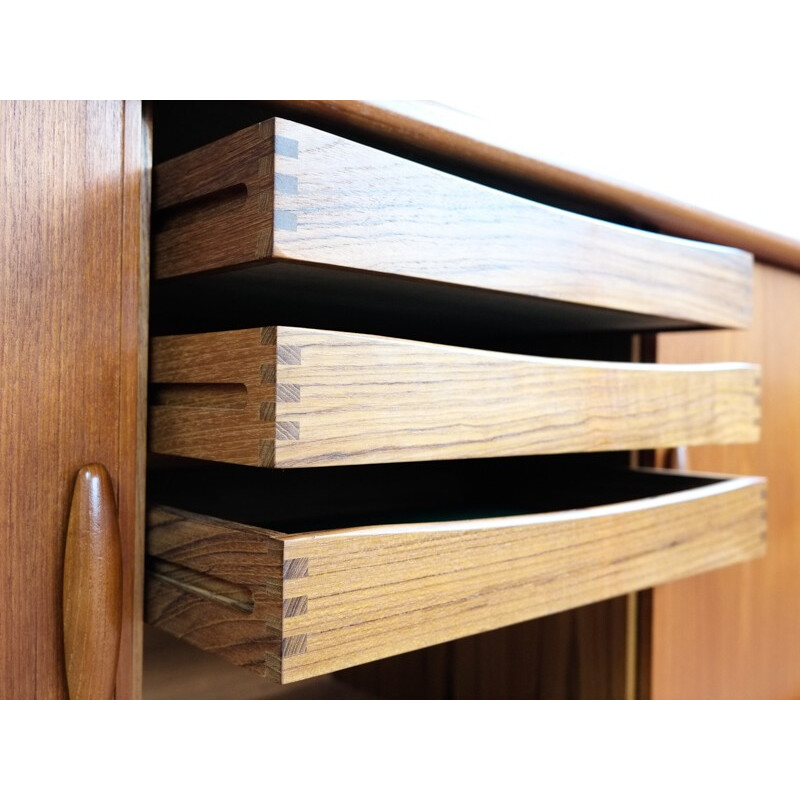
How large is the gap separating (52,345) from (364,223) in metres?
0.15

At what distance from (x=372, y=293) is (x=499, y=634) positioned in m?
0.37

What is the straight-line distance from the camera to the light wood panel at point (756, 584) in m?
0.62

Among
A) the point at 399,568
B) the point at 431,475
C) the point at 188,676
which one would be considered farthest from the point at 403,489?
the point at 399,568

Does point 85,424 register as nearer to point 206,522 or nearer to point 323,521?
point 206,522

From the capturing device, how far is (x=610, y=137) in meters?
0.61

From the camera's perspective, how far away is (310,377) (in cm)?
32

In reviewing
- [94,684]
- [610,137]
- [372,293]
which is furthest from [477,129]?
[94,684]

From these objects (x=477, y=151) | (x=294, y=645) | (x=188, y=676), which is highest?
(x=477, y=151)

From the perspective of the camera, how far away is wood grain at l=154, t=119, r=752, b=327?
32cm

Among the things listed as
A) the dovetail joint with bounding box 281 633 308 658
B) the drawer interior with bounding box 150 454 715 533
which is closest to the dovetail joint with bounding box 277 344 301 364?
the dovetail joint with bounding box 281 633 308 658

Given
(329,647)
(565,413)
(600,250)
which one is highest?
(600,250)

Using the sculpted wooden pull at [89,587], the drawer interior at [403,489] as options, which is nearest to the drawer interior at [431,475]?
the drawer interior at [403,489]

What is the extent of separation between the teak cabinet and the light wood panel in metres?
0.05

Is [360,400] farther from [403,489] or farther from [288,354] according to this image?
[403,489]
